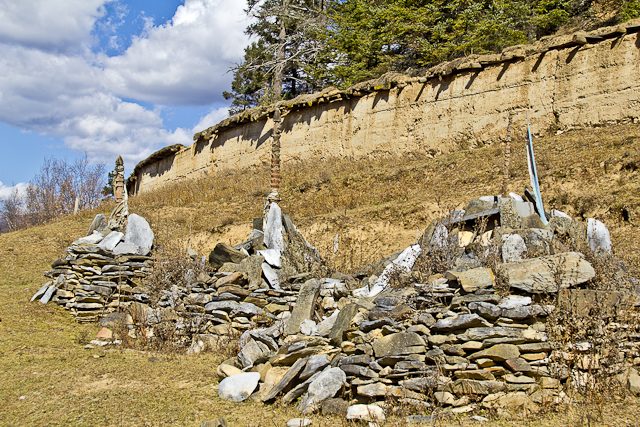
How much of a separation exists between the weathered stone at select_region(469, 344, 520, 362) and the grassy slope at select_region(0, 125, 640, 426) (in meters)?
0.62

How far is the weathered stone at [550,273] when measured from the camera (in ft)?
15.9

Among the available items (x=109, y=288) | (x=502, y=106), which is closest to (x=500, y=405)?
(x=109, y=288)

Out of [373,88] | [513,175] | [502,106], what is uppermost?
[373,88]

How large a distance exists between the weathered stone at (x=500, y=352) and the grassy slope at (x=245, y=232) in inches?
24.5

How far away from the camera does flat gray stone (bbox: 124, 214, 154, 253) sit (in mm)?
8852

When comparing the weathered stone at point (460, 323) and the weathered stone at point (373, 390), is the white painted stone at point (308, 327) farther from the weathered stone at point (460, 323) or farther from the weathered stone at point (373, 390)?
the weathered stone at point (460, 323)

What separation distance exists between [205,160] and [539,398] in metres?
19.6


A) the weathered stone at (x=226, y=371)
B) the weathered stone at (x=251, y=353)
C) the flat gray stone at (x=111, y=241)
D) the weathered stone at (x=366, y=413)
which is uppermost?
the flat gray stone at (x=111, y=241)

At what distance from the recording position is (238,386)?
5082 mm

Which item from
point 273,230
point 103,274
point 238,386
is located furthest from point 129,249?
point 238,386

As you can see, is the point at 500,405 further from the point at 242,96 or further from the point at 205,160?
the point at 242,96

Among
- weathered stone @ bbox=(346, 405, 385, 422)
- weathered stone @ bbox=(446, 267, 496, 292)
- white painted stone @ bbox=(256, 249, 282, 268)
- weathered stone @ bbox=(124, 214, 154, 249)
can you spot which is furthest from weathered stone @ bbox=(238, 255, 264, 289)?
weathered stone @ bbox=(446, 267, 496, 292)

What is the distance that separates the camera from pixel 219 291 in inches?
278

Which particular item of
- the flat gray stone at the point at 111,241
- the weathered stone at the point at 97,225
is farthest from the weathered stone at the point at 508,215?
the weathered stone at the point at 97,225
